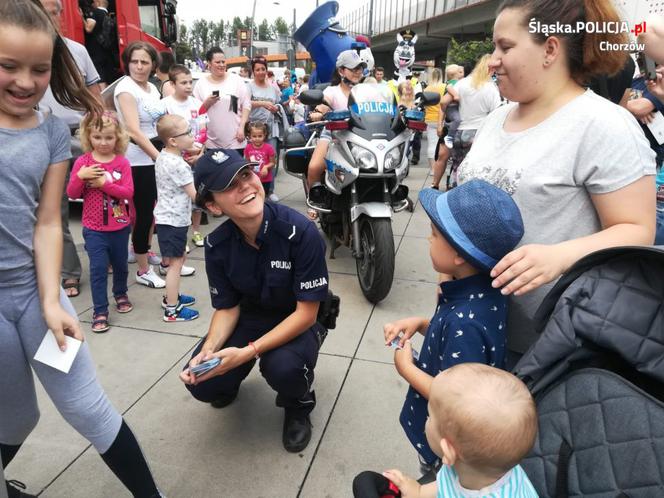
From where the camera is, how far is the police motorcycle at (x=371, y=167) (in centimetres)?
375

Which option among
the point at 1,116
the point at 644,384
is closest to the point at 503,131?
the point at 644,384

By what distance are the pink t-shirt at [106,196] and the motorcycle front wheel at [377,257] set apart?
188cm

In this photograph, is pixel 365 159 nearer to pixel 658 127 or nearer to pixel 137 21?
pixel 658 127

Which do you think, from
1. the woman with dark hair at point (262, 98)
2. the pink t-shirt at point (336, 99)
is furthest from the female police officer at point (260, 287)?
the woman with dark hair at point (262, 98)

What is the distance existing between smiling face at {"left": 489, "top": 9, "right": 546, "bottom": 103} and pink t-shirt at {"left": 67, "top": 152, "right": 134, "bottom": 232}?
2858 millimetres

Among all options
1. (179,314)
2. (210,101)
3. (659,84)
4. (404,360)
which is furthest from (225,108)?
(404,360)

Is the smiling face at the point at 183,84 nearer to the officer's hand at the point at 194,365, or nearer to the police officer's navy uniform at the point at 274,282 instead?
the police officer's navy uniform at the point at 274,282

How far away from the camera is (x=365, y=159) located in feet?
12.4

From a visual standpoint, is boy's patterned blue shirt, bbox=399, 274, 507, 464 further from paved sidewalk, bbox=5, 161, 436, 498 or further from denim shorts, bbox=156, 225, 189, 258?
denim shorts, bbox=156, 225, 189, 258

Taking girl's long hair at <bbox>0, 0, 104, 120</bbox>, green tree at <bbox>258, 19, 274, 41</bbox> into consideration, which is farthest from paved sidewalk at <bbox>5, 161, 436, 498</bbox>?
green tree at <bbox>258, 19, 274, 41</bbox>

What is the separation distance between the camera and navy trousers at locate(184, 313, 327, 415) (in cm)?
226

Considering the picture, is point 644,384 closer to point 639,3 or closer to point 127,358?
point 127,358

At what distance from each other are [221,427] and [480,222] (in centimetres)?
183

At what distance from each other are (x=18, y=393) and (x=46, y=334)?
263 mm
